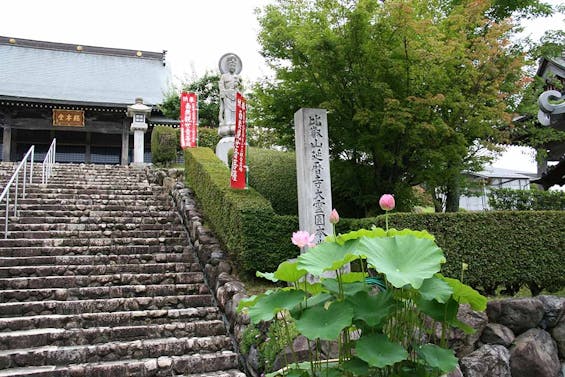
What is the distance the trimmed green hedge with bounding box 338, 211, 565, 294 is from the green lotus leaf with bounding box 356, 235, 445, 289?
12.1 feet

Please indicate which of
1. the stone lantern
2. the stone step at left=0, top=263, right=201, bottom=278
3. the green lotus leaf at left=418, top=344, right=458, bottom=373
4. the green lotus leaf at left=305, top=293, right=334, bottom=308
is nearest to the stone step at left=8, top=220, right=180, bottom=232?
the stone step at left=0, top=263, right=201, bottom=278

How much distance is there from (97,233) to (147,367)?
3712 millimetres

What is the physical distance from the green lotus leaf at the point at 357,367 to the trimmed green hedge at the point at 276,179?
6082 millimetres

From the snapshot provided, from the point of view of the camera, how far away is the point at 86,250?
675 centimetres

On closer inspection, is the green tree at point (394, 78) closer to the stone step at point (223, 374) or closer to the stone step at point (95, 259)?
the stone step at point (95, 259)

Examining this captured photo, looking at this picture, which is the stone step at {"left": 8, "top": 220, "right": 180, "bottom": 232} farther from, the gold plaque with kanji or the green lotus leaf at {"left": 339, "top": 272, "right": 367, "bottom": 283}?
the gold plaque with kanji

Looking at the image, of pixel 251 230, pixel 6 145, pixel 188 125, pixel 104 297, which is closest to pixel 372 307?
pixel 251 230

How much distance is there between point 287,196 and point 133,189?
4.35 m

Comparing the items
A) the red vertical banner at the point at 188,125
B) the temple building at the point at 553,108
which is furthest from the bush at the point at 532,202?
the red vertical banner at the point at 188,125

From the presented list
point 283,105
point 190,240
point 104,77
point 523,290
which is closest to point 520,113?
point 523,290

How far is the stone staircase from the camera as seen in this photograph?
4.46 metres

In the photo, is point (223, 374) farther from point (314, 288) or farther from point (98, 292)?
point (314, 288)

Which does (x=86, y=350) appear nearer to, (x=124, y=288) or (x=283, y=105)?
(x=124, y=288)

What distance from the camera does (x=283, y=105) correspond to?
7.40m
